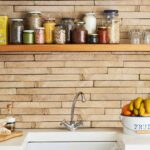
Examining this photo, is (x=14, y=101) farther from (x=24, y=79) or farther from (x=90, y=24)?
(x=90, y=24)

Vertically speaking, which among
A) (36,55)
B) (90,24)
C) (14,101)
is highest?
(90,24)

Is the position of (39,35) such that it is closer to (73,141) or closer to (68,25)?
(68,25)

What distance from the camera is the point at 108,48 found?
2537mm

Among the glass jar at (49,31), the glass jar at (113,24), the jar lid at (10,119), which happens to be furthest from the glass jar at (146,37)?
the jar lid at (10,119)

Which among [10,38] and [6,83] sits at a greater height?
[10,38]

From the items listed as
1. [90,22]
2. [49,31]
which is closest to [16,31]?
[49,31]

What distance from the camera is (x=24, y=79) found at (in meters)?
2.75

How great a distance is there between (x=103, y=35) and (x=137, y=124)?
59 cm

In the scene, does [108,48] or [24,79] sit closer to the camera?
[108,48]

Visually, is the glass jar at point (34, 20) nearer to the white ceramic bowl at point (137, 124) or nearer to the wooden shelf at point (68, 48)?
the wooden shelf at point (68, 48)

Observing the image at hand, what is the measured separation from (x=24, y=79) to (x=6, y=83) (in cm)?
12

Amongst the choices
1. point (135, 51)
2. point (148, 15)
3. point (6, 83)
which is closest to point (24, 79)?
point (6, 83)

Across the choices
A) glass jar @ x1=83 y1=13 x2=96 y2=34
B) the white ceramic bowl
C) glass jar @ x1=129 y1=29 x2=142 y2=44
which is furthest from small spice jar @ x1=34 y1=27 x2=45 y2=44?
the white ceramic bowl

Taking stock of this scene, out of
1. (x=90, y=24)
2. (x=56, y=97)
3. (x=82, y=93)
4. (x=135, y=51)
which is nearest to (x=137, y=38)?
(x=135, y=51)
